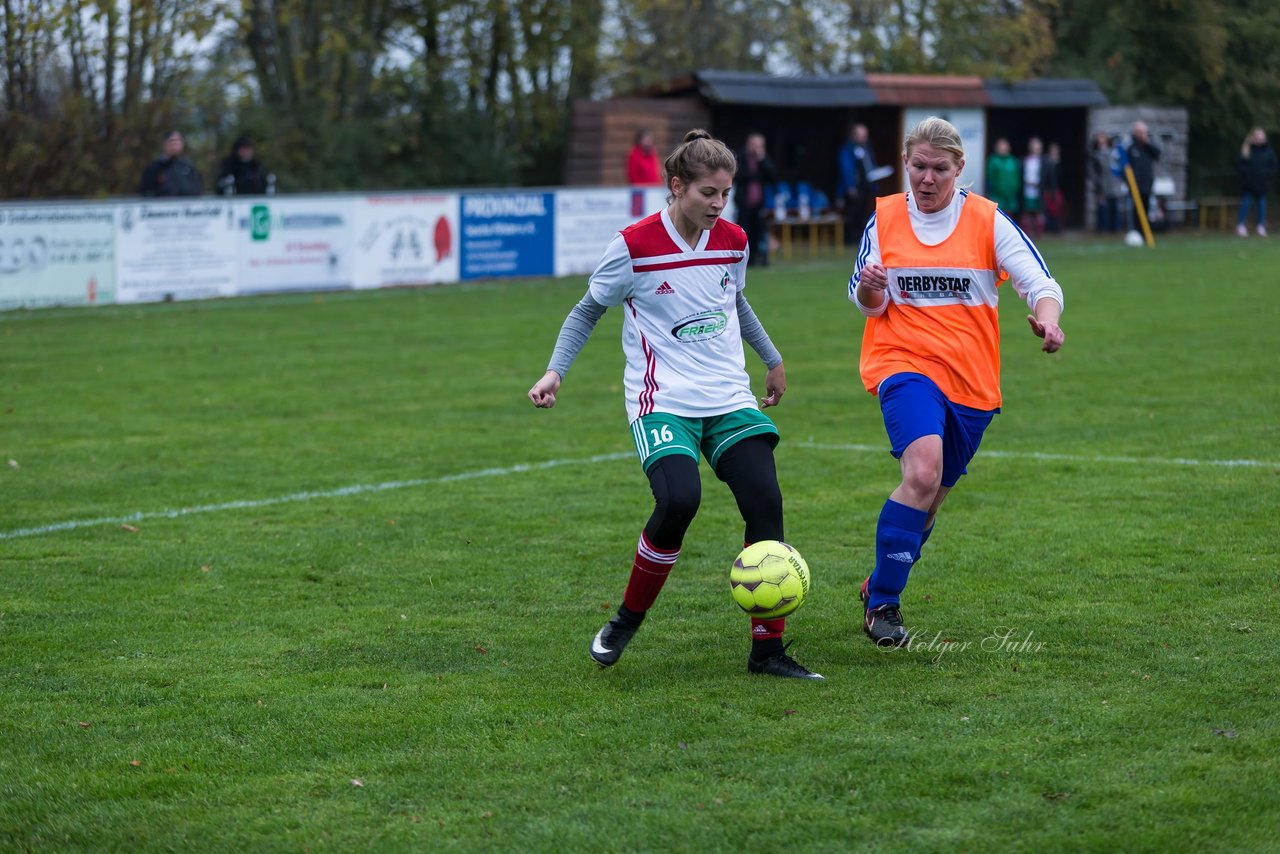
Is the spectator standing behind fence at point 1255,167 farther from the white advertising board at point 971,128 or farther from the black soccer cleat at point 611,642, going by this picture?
the black soccer cleat at point 611,642

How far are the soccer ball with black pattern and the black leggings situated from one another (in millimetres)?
Result: 143

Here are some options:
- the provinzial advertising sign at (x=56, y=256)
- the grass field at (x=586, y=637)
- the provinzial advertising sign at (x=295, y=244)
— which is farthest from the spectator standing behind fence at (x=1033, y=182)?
the grass field at (x=586, y=637)

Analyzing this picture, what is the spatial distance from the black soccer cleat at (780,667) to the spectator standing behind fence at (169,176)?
1786 cm

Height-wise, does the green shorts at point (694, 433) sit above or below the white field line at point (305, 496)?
above

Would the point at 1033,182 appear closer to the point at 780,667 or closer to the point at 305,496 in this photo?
the point at 305,496

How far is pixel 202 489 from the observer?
925 centimetres

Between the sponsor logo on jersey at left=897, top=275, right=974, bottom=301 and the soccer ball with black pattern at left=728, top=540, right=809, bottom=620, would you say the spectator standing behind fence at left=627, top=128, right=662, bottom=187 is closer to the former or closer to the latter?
the sponsor logo on jersey at left=897, top=275, right=974, bottom=301

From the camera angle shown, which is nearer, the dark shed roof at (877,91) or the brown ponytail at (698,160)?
the brown ponytail at (698,160)

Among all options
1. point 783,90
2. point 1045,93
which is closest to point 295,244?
point 783,90

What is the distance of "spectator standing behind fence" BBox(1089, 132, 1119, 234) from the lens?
33125 millimetres

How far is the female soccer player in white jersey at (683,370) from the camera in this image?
217 inches

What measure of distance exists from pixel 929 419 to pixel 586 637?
154 cm

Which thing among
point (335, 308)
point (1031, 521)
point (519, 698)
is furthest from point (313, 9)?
point (519, 698)

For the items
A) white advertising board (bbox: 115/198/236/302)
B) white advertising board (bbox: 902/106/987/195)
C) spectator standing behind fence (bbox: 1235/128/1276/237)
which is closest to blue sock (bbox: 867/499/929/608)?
white advertising board (bbox: 115/198/236/302)
